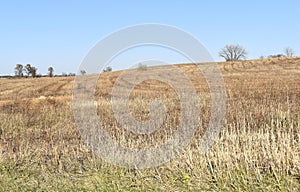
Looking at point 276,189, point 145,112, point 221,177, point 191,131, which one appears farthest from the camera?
point 145,112

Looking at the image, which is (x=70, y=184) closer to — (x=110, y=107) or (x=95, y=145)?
(x=95, y=145)

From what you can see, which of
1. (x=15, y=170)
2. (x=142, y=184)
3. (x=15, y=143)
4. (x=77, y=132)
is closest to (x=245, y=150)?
(x=142, y=184)

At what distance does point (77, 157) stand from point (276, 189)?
3.79m

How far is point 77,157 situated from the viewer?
6.81 m

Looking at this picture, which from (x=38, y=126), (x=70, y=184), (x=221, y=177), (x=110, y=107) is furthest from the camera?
(x=110, y=107)

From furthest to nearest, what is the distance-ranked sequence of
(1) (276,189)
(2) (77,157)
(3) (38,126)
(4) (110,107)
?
(4) (110,107) → (3) (38,126) → (2) (77,157) → (1) (276,189)

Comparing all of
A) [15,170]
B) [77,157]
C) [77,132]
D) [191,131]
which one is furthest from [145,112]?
[15,170]

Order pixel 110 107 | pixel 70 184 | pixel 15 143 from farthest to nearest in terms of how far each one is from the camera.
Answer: pixel 110 107, pixel 15 143, pixel 70 184

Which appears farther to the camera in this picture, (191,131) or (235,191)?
(191,131)

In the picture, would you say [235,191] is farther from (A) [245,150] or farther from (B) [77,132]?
(B) [77,132]

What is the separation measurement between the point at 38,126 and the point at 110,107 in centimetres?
343

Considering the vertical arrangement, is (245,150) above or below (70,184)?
above

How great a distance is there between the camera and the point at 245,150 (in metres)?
5.57

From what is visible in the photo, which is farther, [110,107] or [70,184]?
[110,107]
